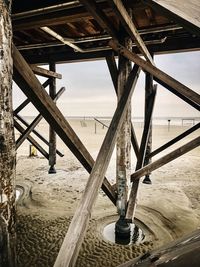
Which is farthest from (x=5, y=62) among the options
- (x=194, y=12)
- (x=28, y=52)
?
(x=28, y=52)

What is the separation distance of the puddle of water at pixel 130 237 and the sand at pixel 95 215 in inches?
2.8

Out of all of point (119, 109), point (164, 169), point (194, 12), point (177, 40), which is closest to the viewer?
point (194, 12)

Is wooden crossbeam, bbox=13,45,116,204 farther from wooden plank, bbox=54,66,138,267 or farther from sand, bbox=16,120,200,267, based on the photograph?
sand, bbox=16,120,200,267

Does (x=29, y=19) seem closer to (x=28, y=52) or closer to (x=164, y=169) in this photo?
(x=28, y=52)

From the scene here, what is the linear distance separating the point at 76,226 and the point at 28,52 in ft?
16.5

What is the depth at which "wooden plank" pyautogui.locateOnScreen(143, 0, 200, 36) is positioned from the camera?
3.08ft

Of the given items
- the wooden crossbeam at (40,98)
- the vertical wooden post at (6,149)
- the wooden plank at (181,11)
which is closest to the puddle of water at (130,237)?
the wooden crossbeam at (40,98)

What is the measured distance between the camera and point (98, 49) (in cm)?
449

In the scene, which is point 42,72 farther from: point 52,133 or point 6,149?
point 6,149

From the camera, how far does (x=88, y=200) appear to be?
1767 mm

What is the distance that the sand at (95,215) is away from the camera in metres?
2.72

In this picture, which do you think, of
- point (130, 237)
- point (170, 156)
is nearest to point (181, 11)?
point (170, 156)

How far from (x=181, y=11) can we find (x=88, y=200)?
148 centimetres

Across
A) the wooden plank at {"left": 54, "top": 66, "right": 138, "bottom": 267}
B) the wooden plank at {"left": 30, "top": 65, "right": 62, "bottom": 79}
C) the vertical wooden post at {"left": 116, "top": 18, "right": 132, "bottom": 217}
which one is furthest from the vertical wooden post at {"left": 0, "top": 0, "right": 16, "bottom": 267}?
the wooden plank at {"left": 30, "top": 65, "right": 62, "bottom": 79}
